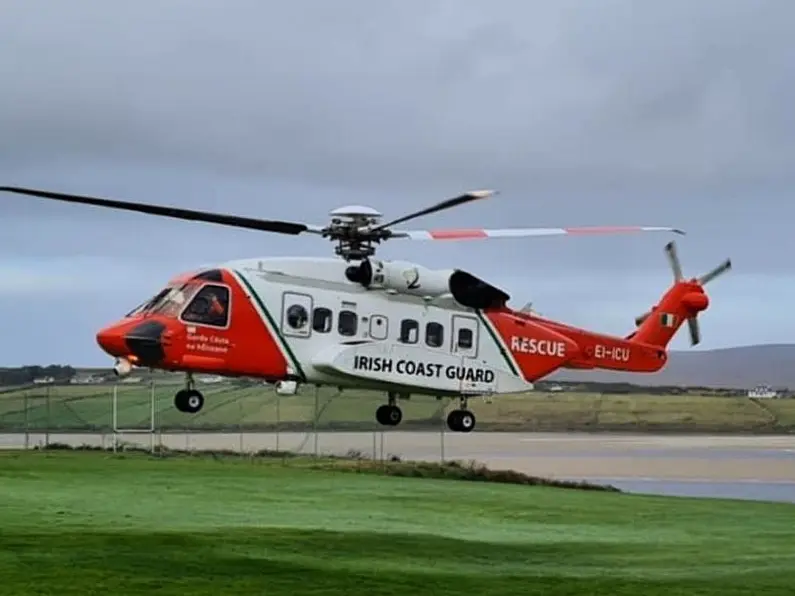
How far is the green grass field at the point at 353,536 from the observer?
2852cm

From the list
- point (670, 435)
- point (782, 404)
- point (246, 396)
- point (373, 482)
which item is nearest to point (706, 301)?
point (373, 482)

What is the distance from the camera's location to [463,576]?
30188 mm

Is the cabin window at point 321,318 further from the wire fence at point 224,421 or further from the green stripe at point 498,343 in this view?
the wire fence at point 224,421

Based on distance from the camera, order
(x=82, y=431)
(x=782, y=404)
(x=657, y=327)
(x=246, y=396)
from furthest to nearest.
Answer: (x=782, y=404)
(x=246, y=396)
(x=82, y=431)
(x=657, y=327)

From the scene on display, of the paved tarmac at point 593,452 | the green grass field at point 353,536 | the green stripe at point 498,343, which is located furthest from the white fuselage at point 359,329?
the paved tarmac at point 593,452

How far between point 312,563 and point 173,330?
190 inches

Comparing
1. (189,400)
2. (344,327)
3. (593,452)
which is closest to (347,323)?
(344,327)

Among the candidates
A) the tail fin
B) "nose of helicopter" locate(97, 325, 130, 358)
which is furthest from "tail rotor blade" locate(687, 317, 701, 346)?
"nose of helicopter" locate(97, 325, 130, 358)

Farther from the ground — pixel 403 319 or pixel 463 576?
pixel 403 319

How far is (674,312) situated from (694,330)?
846 millimetres

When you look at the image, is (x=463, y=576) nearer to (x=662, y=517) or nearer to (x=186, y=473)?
(x=662, y=517)

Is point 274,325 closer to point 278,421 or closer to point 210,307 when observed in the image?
point 210,307

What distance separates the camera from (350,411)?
9406 centimetres

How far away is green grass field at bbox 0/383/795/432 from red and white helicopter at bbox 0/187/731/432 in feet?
87.3
